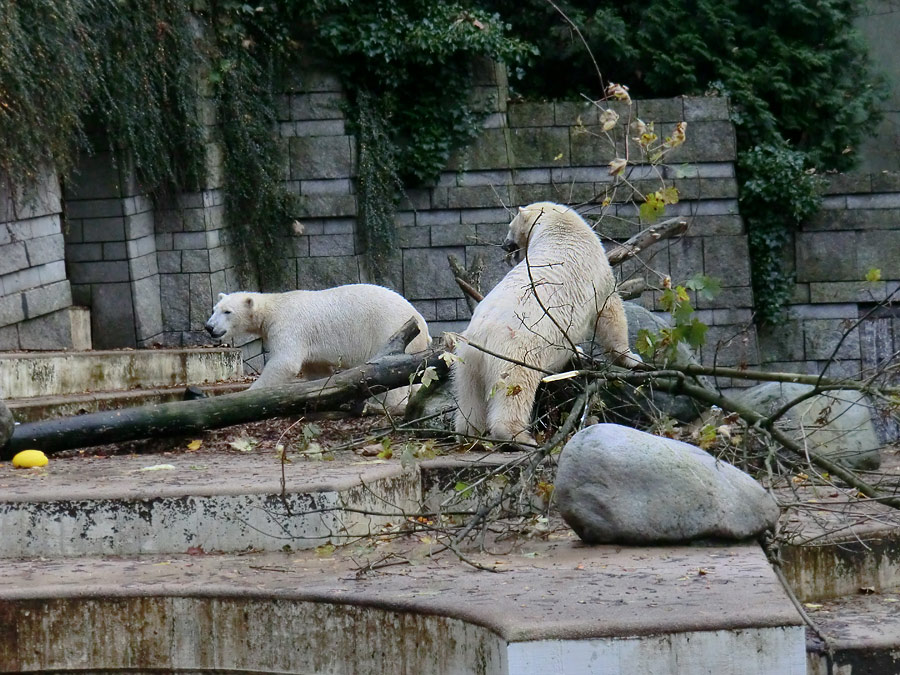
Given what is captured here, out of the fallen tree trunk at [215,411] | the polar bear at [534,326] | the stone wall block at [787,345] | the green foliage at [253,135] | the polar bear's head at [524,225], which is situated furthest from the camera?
the stone wall block at [787,345]

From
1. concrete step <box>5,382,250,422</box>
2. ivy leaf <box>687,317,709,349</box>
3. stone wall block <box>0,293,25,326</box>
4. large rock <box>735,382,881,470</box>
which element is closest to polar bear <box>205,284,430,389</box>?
concrete step <box>5,382,250,422</box>

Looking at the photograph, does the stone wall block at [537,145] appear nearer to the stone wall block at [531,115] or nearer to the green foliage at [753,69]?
the stone wall block at [531,115]

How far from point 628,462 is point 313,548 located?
1.14 m

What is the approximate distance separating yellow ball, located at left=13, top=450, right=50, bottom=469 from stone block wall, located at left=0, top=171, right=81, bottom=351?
2.91 m

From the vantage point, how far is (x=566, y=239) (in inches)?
215

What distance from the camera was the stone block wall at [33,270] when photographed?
25.6 ft

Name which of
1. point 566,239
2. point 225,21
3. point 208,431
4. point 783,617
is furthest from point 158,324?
point 783,617

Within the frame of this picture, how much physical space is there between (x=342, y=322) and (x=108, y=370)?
156 centimetres

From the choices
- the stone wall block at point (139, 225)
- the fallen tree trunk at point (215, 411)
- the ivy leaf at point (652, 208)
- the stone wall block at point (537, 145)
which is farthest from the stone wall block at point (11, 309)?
the ivy leaf at point (652, 208)

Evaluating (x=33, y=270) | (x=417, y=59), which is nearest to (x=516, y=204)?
(x=417, y=59)

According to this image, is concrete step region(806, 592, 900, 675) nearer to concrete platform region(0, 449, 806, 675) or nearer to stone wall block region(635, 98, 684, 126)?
concrete platform region(0, 449, 806, 675)

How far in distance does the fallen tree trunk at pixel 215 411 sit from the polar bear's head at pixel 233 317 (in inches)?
72.1

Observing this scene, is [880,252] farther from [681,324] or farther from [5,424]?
[5,424]

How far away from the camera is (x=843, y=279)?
11516 mm
